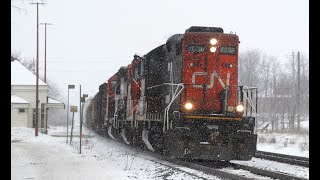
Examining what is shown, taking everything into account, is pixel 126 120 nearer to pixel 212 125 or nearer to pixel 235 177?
pixel 212 125

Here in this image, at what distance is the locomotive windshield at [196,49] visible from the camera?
47.6 feet

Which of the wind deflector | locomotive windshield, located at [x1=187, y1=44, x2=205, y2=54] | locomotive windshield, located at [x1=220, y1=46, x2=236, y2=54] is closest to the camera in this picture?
locomotive windshield, located at [x1=187, y1=44, x2=205, y2=54]

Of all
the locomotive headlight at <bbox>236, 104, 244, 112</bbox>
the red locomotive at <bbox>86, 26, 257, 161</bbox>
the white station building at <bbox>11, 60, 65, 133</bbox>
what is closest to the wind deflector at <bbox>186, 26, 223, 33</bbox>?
the red locomotive at <bbox>86, 26, 257, 161</bbox>

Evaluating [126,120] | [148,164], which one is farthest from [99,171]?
[126,120]

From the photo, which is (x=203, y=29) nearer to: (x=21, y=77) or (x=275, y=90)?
(x=21, y=77)

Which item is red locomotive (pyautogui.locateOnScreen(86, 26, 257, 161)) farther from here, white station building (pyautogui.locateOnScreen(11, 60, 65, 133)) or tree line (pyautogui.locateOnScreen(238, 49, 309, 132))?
tree line (pyautogui.locateOnScreen(238, 49, 309, 132))

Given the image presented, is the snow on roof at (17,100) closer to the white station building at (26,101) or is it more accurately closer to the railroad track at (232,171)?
the white station building at (26,101)

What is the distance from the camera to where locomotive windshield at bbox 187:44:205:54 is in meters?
14.5

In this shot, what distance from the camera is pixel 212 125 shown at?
45.1 ft

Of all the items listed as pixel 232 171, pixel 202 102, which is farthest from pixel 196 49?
pixel 232 171

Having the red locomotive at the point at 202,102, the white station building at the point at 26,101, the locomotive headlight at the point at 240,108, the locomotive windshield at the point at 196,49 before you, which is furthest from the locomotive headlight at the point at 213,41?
the white station building at the point at 26,101
